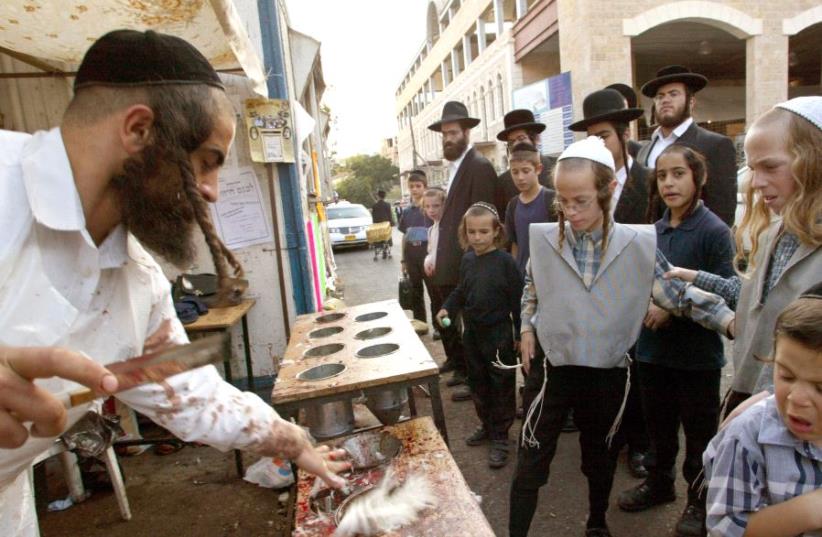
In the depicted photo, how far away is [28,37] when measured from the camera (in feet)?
9.80

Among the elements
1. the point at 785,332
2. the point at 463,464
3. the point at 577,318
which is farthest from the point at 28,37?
the point at 785,332

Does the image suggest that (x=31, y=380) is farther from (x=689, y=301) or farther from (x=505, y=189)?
(x=505, y=189)

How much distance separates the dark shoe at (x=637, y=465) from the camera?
295cm

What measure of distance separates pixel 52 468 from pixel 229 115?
12.6ft

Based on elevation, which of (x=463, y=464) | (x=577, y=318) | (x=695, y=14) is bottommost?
(x=463, y=464)

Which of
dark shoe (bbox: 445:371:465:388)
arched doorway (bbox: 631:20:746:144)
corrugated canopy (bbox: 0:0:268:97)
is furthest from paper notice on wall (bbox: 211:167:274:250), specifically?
arched doorway (bbox: 631:20:746:144)

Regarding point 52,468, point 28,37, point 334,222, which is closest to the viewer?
point 28,37

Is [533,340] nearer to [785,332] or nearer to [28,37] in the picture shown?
[785,332]

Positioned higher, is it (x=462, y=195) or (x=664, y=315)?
(x=462, y=195)

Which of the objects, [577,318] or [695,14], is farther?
[695,14]

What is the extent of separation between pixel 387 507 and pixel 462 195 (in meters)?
2.94

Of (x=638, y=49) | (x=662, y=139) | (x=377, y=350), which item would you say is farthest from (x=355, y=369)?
(x=638, y=49)

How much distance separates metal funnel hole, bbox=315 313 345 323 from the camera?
137 inches

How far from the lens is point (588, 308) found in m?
2.10
